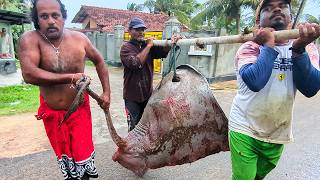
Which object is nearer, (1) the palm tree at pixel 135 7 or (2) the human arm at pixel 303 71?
(2) the human arm at pixel 303 71

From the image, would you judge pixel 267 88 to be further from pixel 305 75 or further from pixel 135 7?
pixel 135 7

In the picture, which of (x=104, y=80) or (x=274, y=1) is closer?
(x=274, y=1)

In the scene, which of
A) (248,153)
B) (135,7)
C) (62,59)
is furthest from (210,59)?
(135,7)

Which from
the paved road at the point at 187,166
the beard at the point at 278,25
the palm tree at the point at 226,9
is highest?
the palm tree at the point at 226,9

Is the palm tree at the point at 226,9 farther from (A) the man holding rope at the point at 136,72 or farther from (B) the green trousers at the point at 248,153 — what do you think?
(B) the green trousers at the point at 248,153

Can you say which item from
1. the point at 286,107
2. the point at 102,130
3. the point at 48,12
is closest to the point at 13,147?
the point at 102,130

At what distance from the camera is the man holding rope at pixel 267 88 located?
6.55 feet

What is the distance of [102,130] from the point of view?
6082 millimetres

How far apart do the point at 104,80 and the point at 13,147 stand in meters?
2.87

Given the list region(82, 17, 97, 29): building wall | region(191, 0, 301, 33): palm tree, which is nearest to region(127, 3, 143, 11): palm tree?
region(82, 17, 97, 29): building wall

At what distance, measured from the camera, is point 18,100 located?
9070 millimetres

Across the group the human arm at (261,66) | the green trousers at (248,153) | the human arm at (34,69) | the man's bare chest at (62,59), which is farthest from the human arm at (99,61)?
the human arm at (261,66)

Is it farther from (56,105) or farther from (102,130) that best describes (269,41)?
(102,130)

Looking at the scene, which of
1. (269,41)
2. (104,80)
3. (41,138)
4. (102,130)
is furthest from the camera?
(102,130)
